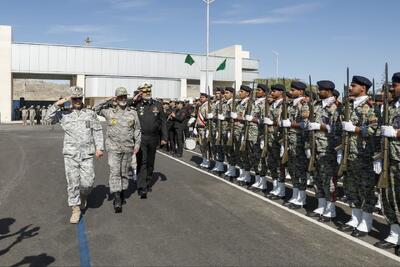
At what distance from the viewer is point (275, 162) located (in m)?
8.49

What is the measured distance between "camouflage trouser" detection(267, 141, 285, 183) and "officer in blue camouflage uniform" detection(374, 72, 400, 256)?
9.09 ft

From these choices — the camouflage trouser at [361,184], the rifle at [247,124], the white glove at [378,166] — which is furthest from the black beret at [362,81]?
the rifle at [247,124]

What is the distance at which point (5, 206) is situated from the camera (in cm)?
743

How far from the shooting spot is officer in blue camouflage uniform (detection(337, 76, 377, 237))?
601cm

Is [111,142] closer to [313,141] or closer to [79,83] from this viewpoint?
[313,141]

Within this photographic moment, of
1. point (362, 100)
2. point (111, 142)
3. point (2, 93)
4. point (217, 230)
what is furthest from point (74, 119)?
point (2, 93)

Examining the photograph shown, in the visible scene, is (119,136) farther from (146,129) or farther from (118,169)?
(146,129)

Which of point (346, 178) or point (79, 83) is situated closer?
point (346, 178)

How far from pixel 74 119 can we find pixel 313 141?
3663mm

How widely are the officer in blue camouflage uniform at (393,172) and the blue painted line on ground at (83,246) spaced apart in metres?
3.49

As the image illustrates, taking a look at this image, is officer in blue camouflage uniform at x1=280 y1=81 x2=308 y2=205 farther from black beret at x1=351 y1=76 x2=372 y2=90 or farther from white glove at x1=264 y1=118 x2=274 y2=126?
black beret at x1=351 y1=76 x2=372 y2=90

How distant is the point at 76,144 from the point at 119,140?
98 centimetres

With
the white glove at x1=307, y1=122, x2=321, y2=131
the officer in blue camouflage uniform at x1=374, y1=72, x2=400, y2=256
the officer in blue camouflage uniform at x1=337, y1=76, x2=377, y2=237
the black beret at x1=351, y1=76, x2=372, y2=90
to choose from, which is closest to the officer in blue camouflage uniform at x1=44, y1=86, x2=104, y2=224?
the white glove at x1=307, y1=122, x2=321, y2=131

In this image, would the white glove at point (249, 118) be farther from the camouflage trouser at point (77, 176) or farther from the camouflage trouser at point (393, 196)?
the camouflage trouser at point (393, 196)
